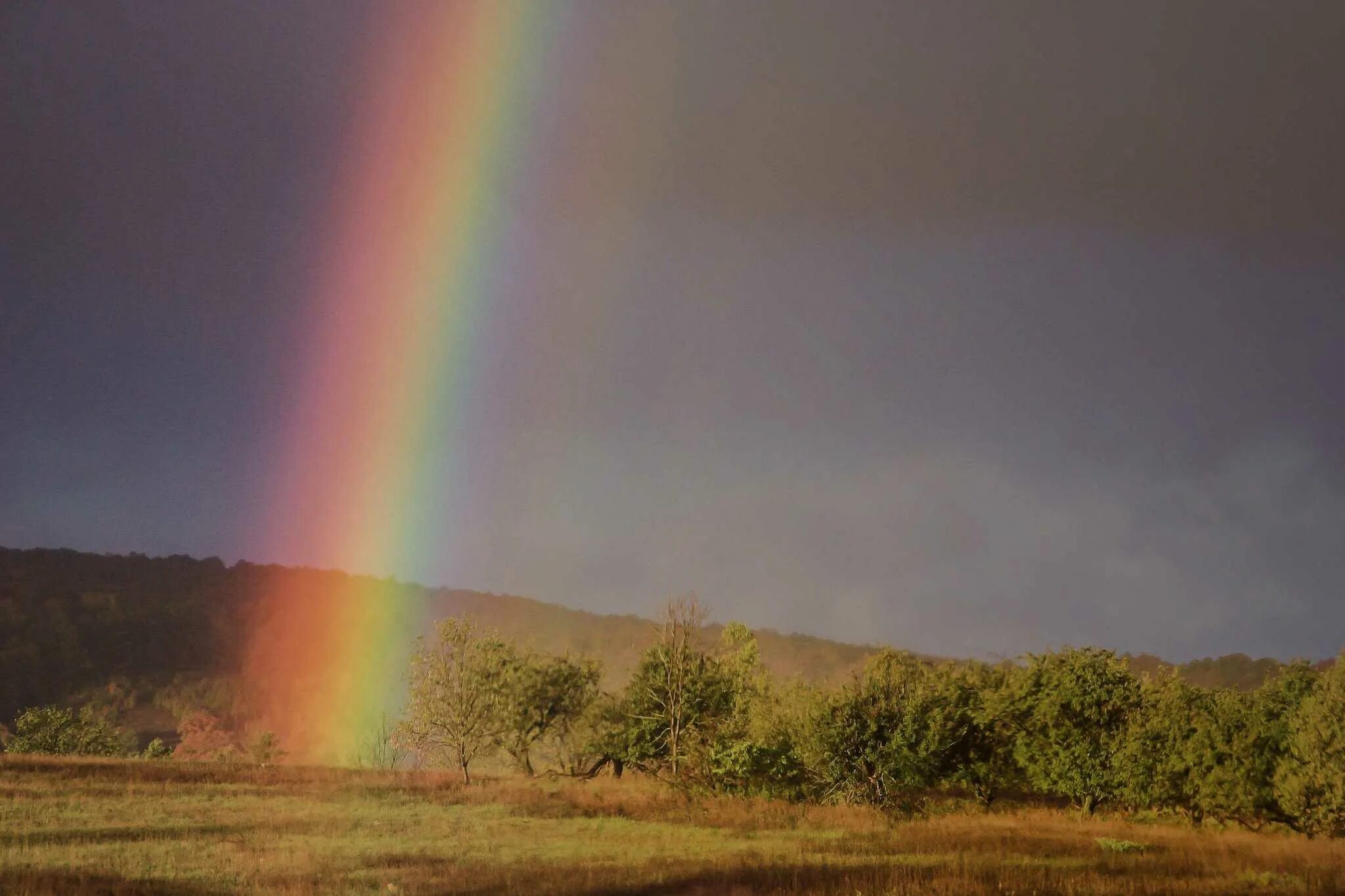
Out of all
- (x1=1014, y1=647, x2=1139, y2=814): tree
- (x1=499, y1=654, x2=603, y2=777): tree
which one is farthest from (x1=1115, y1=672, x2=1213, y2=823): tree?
(x1=499, y1=654, x2=603, y2=777): tree

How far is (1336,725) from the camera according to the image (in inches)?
1602

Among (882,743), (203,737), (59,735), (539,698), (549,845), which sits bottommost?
(203,737)

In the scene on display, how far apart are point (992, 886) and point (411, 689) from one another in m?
49.3

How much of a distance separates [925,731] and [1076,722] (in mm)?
9075

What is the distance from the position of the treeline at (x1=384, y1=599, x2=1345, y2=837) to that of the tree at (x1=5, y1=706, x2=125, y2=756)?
59298 mm

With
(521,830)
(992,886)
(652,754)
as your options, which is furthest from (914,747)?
(992,886)

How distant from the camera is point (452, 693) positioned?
65250mm

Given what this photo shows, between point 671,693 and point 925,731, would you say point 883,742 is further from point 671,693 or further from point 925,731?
point 671,693

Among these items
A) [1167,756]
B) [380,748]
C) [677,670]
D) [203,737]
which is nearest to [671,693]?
[677,670]

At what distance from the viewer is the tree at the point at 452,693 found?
64.7 metres

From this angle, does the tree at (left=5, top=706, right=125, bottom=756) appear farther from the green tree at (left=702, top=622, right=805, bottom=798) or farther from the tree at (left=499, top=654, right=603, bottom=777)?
the green tree at (left=702, top=622, right=805, bottom=798)

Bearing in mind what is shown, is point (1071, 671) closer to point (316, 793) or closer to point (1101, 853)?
point (1101, 853)

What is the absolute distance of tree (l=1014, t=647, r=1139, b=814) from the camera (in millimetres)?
52188

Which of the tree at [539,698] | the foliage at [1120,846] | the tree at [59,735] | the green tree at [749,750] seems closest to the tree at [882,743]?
the green tree at [749,750]
